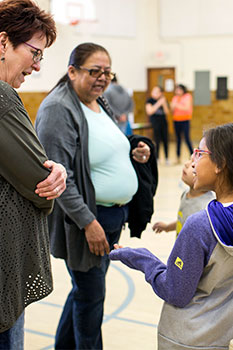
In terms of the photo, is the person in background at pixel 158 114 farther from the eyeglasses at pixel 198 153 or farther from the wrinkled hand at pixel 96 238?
the eyeglasses at pixel 198 153

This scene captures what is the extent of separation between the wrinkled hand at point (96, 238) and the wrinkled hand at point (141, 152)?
1.69ft

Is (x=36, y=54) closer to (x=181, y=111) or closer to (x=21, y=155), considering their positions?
(x=21, y=155)

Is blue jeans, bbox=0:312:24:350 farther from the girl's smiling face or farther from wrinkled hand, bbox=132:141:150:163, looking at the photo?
wrinkled hand, bbox=132:141:150:163

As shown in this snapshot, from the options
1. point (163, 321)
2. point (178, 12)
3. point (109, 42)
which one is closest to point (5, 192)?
point (163, 321)

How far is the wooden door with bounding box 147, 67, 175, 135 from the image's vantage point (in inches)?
650

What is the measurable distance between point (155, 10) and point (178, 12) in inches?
33.9

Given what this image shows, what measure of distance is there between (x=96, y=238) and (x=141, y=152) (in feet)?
1.92

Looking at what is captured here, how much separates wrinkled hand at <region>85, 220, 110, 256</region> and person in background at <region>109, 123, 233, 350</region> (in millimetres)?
736

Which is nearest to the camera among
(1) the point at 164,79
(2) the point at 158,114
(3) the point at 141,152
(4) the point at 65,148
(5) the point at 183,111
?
(4) the point at 65,148

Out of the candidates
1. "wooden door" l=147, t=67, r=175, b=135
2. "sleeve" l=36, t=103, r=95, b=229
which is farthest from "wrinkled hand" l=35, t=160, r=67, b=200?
"wooden door" l=147, t=67, r=175, b=135

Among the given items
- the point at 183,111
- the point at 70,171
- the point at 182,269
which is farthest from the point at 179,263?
the point at 183,111

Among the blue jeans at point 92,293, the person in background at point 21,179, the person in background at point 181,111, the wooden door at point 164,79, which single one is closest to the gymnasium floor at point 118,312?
the blue jeans at point 92,293

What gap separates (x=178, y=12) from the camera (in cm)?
1577

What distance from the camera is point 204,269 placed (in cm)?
162
